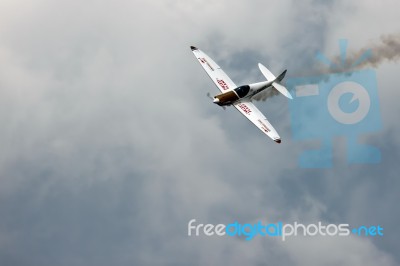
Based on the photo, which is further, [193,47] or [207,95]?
Answer: [193,47]

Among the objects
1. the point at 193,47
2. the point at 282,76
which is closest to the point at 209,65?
the point at 193,47

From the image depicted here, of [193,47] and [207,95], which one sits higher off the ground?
[193,47]

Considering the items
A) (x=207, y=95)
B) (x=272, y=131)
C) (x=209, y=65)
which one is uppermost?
(x=209, y=65)

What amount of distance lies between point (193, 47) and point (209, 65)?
3.95 metres

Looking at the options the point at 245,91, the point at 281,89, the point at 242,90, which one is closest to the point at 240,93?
the point at 242,90

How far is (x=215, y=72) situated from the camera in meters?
80.4

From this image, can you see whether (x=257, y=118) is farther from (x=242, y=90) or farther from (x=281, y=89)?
(x=281, y=89)

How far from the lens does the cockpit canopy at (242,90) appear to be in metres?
76.3

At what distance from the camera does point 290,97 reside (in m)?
75.4

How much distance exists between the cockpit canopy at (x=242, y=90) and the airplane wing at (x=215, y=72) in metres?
1.30

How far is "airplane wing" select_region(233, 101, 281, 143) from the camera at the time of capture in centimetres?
7288

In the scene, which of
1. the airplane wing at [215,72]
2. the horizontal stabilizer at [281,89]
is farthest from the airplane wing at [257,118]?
the horizontal stabilizer at [281,89]

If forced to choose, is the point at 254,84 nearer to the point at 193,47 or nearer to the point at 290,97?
the point at 290,97

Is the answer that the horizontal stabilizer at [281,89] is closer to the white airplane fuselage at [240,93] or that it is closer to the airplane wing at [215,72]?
the white airplane fuselage at [240,93]
